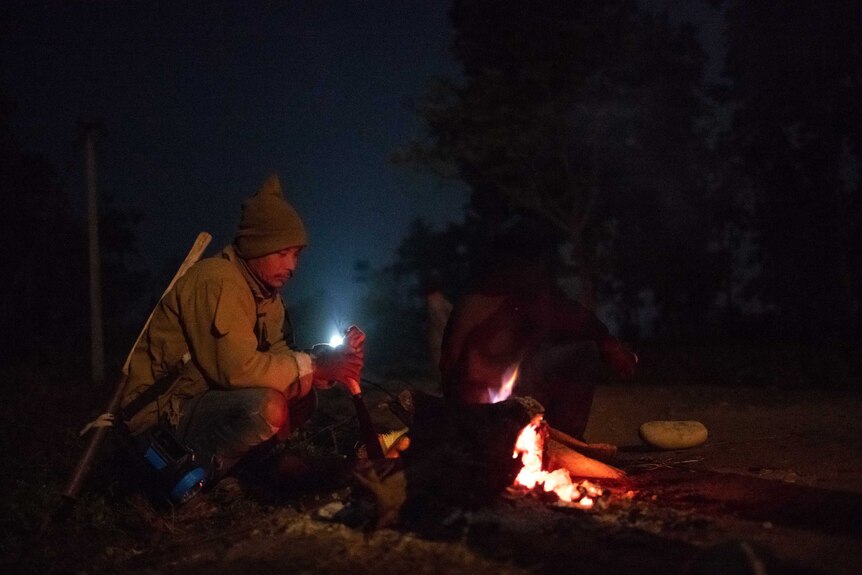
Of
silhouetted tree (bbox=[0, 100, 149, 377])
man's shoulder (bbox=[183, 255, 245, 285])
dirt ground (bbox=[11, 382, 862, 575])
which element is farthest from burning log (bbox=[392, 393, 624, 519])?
silhouetted tree (bbox=[0, 100, 149, 377])

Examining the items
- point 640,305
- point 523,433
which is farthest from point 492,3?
point 523,433

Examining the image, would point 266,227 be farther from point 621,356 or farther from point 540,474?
point 621,356

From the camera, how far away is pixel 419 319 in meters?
29.6

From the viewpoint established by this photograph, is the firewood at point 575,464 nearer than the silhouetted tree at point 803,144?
Yes

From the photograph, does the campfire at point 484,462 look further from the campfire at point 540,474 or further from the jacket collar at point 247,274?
the jacket collar at point 247,274

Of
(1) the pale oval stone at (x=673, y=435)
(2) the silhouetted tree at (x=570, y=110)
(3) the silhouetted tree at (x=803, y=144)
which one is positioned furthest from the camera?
(3) the silhouetted tree at (x=803, y=144)

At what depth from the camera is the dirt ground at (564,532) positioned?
347cm

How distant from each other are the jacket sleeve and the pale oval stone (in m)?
2.60

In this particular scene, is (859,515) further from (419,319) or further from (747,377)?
(419,319)

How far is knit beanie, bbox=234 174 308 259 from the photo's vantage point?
15.8 ft

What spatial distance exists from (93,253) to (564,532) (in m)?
11.1

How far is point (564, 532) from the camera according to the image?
3.81 meters

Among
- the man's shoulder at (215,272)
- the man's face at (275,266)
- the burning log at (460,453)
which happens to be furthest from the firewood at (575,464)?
the man's shoulder at (215,272)

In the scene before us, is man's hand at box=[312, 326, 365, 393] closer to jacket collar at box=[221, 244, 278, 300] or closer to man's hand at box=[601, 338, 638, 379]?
jacket collar at box=[221, 244, 278, 300]
